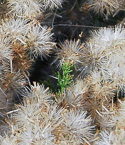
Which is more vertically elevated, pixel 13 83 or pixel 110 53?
pixel 110 53

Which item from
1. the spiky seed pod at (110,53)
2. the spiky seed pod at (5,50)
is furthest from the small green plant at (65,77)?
the spiky seed pod at (5,50)

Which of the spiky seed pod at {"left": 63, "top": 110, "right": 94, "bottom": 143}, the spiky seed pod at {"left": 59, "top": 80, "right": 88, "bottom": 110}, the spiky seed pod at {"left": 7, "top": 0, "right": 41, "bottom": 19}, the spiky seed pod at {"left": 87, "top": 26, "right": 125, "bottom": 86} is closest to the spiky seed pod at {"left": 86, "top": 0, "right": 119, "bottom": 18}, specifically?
the spiky seed pod at {"left": 87, "top": 26, "right": 125, "bottom": 86}

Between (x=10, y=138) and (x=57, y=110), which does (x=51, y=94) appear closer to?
(x=57, y=110)

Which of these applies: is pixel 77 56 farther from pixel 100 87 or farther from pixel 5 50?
pixel 5 50

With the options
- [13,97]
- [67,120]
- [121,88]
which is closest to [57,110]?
[67,120]


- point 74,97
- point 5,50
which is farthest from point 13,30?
point 74,97

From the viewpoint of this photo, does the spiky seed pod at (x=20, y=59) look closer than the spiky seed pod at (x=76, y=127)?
No

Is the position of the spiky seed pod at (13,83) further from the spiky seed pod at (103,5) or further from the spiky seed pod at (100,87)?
the spiky seed pod at (103,5)

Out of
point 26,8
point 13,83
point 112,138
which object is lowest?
point 112,138
